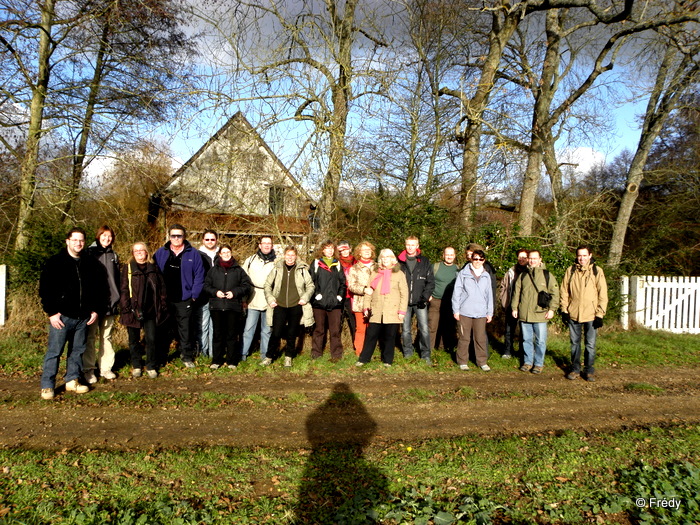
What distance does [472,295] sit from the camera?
727cm

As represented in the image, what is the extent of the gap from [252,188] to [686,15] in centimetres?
966

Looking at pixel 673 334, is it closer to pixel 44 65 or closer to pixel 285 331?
pixel 285 331

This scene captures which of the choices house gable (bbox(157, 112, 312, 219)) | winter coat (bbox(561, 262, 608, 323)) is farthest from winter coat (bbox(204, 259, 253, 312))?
winter coat (bbox(561, 262, 608, 323))

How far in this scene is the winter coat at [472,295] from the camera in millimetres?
7266

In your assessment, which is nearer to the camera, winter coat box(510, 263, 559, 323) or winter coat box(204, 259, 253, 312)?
winter coat box(204, 259, 253, 312)

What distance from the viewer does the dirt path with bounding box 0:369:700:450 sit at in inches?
178

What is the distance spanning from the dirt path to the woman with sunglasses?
1.54 ft

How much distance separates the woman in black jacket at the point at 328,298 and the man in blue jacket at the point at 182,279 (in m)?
1.78

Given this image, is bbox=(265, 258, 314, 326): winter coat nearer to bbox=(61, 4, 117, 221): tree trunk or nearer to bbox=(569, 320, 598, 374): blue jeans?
bbox=(569, 320, 598, 374): blue jeans

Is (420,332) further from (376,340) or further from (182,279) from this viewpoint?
(182,279)

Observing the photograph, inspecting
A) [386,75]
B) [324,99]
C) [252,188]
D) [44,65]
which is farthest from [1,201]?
[386,75]

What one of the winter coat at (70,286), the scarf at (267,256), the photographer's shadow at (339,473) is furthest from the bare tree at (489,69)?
the winter coat at (70,286)

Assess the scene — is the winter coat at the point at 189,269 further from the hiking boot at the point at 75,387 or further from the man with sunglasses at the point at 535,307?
the man with sunglasses at the point at 535,307

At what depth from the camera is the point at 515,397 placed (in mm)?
5934
